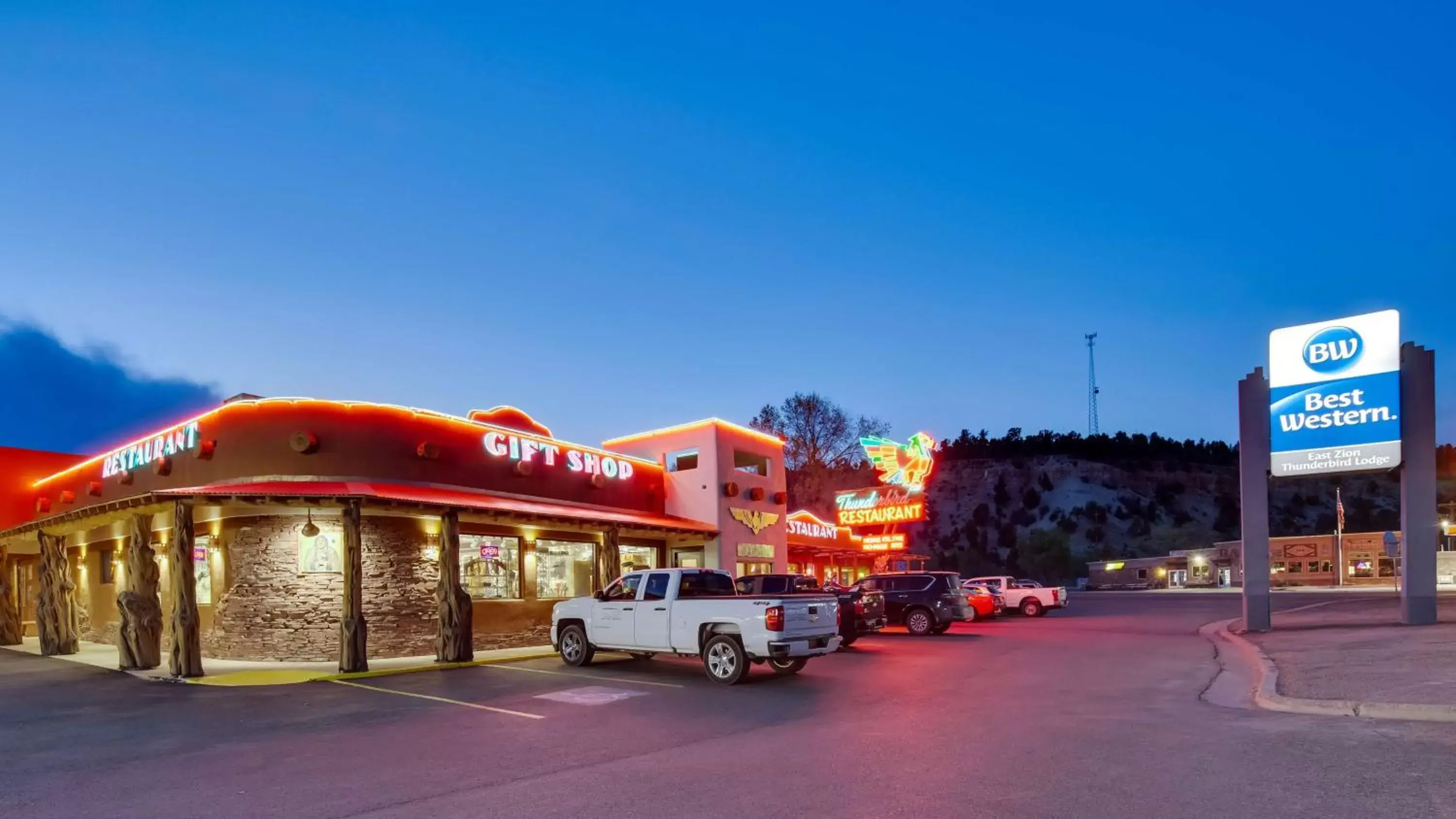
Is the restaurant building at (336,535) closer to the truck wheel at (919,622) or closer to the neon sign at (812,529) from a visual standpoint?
the truck wheel at (919,622)

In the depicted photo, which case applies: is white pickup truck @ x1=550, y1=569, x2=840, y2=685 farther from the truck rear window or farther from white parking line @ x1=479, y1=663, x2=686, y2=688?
white parking line @ x1=479, y1=663, x2=686, y2=688

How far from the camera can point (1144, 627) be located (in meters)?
27.4

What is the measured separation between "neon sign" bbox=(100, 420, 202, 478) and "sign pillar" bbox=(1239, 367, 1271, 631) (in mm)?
26018

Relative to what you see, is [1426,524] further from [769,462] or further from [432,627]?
[432,627]

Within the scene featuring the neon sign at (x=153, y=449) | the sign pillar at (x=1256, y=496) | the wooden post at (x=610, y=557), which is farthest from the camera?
the wooden post at (x=610, y=557)

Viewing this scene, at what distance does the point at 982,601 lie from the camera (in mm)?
32531

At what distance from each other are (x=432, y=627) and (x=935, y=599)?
1392 centimetres

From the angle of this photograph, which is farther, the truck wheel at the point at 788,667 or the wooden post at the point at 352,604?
the wooden post at the point at 352,604

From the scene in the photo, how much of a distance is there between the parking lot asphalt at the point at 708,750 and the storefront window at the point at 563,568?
8.26m

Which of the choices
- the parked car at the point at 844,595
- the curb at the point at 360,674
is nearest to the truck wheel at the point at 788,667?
the parked car at the point at 844,595

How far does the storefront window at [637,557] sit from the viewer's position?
2812 centimetres

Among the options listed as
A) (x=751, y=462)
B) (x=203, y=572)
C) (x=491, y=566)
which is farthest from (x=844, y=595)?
(x=203, y=572)

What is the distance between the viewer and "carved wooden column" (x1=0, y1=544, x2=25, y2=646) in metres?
27.5

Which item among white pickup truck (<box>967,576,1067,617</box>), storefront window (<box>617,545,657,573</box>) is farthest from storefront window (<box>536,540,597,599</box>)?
white pickup truck (<box>967,576,1067,617</box>)
